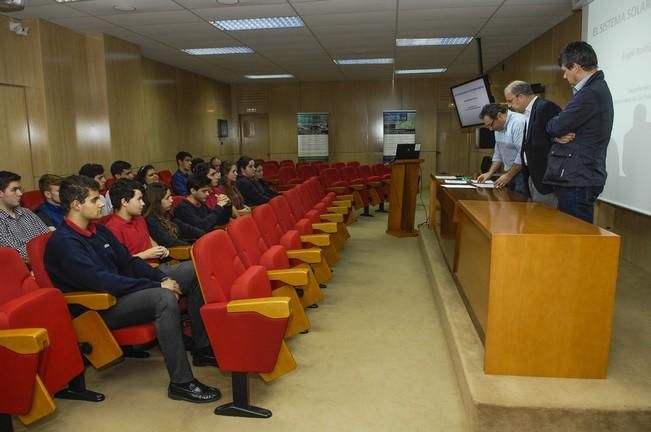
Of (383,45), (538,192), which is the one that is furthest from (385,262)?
(383,45)

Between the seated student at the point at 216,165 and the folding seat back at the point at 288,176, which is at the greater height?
the seated student at the point at 216,165

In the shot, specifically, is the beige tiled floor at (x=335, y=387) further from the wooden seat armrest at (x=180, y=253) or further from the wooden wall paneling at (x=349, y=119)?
the wooden wall paneling at (x=349, y=119)

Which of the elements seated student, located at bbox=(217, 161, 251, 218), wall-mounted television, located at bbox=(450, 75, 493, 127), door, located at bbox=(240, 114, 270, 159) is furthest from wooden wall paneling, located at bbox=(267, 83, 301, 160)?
seated student, located at bbox=(217, 161, 251, 218)

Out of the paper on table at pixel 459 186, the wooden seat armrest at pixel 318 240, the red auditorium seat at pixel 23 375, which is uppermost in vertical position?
the paper on table at pixel 459 186

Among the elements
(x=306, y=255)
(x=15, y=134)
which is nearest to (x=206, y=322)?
(x=306, y=255)

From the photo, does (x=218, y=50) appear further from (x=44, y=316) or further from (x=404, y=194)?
(x=44, y=316)

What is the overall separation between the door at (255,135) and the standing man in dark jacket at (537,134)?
1069cm

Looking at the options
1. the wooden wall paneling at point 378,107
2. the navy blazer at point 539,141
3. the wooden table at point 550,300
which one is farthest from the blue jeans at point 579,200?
the wooden wall paneling at point 378,107

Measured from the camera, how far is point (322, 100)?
1315 cm

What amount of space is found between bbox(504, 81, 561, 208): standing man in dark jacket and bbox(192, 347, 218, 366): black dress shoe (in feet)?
7.91

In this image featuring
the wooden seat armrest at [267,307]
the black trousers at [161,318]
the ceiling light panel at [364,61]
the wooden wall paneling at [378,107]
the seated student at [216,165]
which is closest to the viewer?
the wooden seat armrest at [267,307]

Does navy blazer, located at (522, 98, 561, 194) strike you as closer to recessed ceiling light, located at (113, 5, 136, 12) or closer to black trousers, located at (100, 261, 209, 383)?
black trousers, located at (100, 261, 209, 383)

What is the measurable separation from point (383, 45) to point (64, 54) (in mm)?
4935

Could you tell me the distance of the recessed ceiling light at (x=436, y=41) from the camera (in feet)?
25.4
